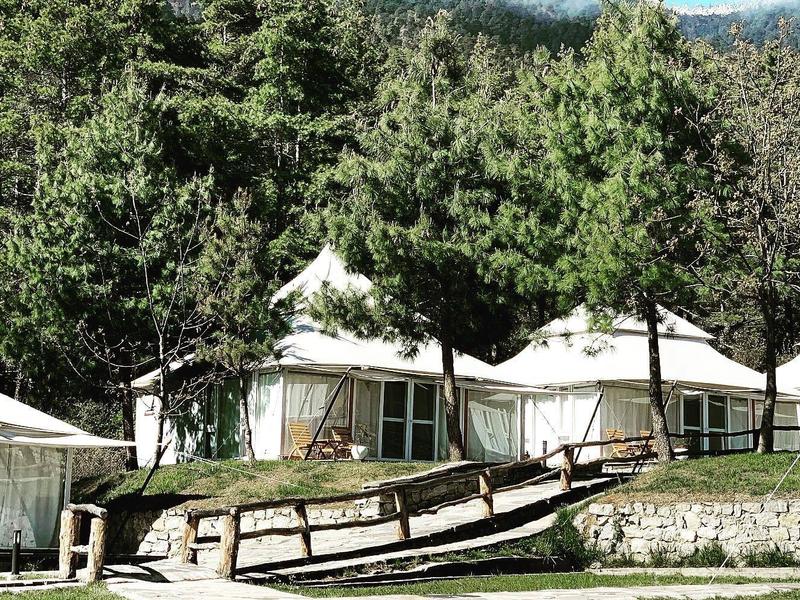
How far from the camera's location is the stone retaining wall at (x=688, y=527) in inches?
704

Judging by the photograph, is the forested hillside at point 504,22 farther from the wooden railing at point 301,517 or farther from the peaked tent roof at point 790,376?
the wooden railing at point 301,517

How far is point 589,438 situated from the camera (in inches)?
1199

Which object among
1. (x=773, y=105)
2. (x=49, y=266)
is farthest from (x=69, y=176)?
(x=773, y=105)

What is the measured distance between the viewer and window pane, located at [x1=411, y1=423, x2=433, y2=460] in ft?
92.2

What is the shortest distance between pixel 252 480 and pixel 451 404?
16.8 feet

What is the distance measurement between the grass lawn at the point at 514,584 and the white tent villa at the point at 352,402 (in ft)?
35.7

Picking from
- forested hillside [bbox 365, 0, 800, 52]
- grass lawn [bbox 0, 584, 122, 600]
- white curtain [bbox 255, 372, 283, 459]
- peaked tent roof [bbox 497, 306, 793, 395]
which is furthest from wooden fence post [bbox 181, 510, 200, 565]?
forested hillside [bbox 365, 0, 800, 52]

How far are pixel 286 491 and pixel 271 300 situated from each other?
687 cm

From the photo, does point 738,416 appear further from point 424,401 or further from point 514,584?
point 514,584

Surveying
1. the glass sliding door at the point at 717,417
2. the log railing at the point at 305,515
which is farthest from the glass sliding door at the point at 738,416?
the log railing at the point at 305,515

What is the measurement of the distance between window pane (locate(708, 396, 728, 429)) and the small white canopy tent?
56.2ft

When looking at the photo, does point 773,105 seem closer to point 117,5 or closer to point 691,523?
point 691,523

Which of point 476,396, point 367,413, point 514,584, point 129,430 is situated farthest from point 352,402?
point 514,584

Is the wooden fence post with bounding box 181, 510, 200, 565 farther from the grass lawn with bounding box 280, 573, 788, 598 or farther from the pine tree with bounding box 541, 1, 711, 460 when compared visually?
the pine tree with bounding box 541, 1, 711, 460
